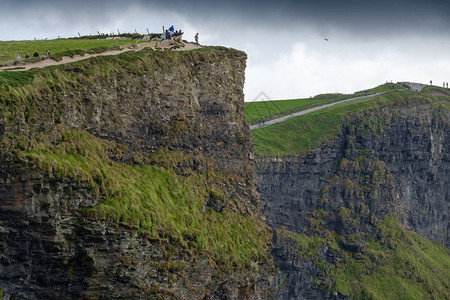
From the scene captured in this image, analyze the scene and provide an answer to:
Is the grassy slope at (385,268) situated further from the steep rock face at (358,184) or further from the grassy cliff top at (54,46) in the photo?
the grassy cliff top at (54,46)

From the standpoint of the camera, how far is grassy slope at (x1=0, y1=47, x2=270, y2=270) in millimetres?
60688

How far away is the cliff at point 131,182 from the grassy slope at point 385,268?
2842 inches

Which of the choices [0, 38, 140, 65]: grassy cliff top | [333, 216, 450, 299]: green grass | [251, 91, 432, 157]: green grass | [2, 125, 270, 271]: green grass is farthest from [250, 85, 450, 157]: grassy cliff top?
[2, 125, 270, 271]: green grass

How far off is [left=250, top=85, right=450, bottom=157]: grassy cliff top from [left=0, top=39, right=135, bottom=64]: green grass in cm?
6815

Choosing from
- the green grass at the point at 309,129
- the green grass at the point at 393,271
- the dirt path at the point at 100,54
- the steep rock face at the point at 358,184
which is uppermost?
the dirt path at the point at 100,54

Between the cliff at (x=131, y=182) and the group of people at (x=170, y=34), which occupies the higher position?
the group of people at (x=170, y=34)

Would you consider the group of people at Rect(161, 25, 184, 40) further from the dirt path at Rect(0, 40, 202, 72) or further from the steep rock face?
the steep rock face

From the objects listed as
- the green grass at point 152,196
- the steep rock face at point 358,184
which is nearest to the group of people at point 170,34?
the green grass at point 152,196

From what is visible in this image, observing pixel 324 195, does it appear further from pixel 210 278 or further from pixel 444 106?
pixel 210 278

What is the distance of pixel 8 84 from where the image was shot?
61.4 meters

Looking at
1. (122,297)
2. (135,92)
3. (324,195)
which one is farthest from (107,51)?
(324,195)

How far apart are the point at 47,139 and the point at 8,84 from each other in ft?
15.2

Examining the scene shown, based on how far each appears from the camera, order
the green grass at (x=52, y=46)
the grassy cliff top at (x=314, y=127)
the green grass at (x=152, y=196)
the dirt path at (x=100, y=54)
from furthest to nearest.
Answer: the grassy cliff top at (x=314, y=127), the green grass at (x=52, y=46), the dirt path at (x=100, y=54), the green grass at (x=152, y=196)

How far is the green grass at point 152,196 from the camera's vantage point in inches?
2398
